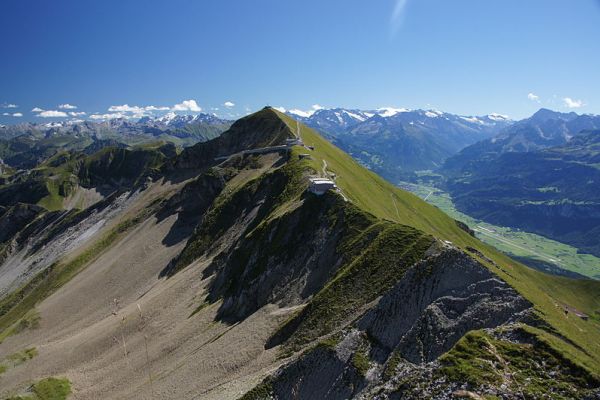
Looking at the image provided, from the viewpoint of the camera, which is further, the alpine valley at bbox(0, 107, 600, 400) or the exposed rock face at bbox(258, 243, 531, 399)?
the exposed rock face at bbox(258, 243, 531, 399)

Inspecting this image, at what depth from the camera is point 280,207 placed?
344ft

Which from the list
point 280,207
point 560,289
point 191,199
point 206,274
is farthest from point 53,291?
point 560,289

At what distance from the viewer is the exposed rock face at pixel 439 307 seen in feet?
144

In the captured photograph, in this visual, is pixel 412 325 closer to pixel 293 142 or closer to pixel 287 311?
pixel 287 311

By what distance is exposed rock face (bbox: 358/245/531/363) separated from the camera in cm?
4391

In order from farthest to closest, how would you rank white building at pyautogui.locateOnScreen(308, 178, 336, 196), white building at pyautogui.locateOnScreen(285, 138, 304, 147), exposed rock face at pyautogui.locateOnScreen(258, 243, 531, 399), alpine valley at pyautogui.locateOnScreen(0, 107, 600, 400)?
1. white building at pyautogui.locateOnScreen(285, 138, 304, 147)
2. white building at pyautogui.locateOnScreen(308, 178, 336, 196)
3. exposed rock face at pyautogui.locateOnScreen(258, 243, 531, 399)
4. alpine valley at pyautogui.locateOnScreen(0, 107, 600, 400)

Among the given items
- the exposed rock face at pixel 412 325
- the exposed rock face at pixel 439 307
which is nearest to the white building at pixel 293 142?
the exposed rock face at pixel 412 325

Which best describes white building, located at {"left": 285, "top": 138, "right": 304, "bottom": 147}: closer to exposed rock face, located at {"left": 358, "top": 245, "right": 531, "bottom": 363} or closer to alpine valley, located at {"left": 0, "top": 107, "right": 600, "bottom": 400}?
alpine valley, located at {"left": 0, "top": 107, "right": 600, "bottom": 400}

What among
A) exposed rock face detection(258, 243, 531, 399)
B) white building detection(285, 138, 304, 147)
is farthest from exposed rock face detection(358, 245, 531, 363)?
white building detection(285, 138, 304, 147)

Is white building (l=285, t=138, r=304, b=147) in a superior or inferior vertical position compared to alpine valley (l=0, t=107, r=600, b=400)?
superior

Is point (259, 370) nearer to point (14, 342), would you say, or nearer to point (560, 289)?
point (14, 342)

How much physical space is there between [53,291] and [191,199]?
6030 centimetres

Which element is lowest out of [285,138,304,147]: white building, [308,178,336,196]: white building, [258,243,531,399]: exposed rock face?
[258,243,531,399]: exposed rock face

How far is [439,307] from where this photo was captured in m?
46.8
